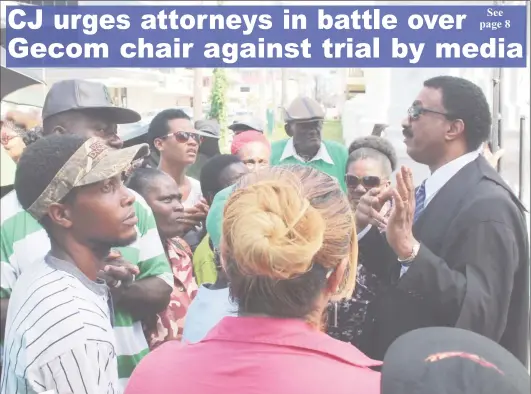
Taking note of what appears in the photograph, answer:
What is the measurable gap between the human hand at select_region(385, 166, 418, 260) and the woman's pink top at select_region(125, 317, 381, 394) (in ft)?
3.03

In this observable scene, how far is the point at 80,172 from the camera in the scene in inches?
→ 67.7

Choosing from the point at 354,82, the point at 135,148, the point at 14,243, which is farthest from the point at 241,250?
the point at 354,82

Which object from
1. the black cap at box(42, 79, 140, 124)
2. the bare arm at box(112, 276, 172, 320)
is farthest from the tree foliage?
the bare arm at box(112, 276, 172, 320)

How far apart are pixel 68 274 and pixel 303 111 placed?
199cm

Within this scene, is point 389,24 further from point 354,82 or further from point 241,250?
point 241,250

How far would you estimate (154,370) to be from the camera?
1.24 metres

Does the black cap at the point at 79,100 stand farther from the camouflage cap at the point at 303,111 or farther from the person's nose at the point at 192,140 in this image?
the camouflage cap at the point at 303,111

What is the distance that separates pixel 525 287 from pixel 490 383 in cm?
162

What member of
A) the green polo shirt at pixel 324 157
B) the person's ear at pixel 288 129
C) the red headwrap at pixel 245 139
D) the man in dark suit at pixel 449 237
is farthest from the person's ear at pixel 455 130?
the red headwrap at pixel 245 139

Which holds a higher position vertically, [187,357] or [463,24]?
[463,24]

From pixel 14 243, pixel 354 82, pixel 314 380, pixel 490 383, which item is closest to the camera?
pixel 490 383

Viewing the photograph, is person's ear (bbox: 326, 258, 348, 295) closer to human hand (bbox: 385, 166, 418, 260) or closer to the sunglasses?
human hand (bbox: 385, 166, 418, 260)

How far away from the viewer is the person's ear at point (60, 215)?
172cm

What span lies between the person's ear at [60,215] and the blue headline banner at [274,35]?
1190mm
